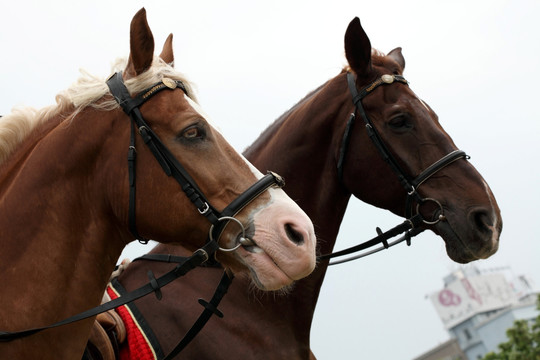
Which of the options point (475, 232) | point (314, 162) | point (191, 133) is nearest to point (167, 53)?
point (191, 133)

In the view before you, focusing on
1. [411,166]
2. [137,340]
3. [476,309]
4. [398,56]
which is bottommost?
[476,309]

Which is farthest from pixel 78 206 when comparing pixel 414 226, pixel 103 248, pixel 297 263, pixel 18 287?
pixel 414 226

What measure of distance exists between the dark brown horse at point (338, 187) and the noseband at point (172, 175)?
4.59 ft

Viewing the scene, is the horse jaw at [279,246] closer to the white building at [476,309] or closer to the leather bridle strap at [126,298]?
the leather bridle strap at [126,298]

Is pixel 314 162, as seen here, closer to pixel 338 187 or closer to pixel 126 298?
pixel 338 187

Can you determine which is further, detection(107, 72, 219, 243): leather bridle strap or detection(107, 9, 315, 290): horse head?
detection(107, 72, 219, 243): leather bridle strap

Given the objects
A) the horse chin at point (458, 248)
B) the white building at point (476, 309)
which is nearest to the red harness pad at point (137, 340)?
the horse chin at point (458, 248)

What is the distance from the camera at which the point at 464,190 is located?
193 inches

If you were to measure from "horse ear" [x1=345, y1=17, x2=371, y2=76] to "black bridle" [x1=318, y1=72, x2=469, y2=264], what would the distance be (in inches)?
4.8

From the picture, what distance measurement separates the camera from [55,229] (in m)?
3.28

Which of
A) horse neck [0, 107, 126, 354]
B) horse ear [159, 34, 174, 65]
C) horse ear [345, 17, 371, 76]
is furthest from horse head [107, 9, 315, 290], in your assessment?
horse ear [345, 17, 371, 76]

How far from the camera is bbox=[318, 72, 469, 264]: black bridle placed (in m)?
4.98

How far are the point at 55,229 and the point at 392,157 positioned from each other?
2950mm

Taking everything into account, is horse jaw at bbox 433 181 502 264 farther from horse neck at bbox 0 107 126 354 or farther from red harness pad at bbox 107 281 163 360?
horse neck at bbox 0 107 126 354
